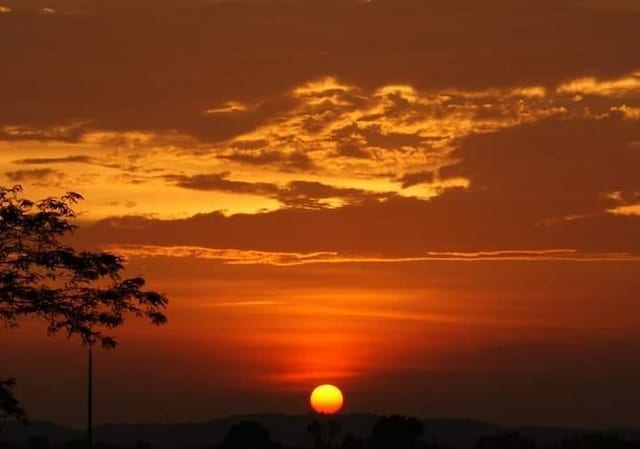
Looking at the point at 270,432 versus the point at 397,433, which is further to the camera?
the point at 270,432

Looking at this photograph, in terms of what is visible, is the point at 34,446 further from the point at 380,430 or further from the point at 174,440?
the point at 174,440

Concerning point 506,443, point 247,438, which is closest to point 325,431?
point 506,443

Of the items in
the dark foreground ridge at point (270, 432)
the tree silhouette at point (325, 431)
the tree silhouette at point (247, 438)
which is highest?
the dark foreground ridge at point (270, 432)

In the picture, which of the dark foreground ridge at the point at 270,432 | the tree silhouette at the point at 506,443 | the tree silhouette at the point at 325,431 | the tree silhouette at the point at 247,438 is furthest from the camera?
the dark foreground ridge at the point at 270,432

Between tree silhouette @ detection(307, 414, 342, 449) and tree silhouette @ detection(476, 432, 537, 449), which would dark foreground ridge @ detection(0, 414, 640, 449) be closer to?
tree silhouette @ detection(476, 432, 537, 449)

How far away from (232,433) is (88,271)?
51428 millimetres

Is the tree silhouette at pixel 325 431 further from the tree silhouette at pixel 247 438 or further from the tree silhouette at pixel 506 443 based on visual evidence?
the tree silhouette at pixel 506 443

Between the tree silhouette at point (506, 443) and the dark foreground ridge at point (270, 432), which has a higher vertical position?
the dark foreground ridge at point (270, 432)

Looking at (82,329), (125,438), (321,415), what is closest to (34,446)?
(321,415)

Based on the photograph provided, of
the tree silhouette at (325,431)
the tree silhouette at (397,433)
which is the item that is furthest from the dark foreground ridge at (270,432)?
the tree silhouette at (325,431)

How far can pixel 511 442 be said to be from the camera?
76125mm

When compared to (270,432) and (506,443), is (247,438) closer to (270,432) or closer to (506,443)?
(506,443)

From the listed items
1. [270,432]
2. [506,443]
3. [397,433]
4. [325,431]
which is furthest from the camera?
[270,432]

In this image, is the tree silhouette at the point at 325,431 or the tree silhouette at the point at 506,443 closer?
the tree silhouette at the point at 325,431
